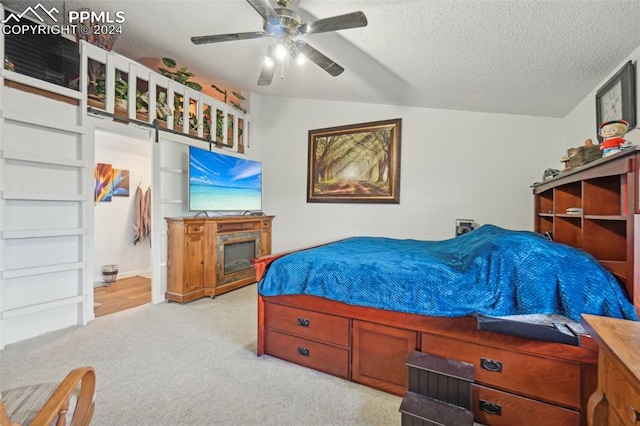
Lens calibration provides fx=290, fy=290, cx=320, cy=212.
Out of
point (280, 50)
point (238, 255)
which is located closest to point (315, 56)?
point (280, 50)

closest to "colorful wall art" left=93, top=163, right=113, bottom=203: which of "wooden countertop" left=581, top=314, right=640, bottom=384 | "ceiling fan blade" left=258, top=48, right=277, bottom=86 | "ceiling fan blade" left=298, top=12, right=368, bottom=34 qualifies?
"ceiling fan blade" left=258, top=48, right=277, bottom=86

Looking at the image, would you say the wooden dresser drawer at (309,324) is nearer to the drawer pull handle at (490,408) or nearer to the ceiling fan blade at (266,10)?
the drawer pull handle at (490,408)

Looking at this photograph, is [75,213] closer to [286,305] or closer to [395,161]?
[286,305]

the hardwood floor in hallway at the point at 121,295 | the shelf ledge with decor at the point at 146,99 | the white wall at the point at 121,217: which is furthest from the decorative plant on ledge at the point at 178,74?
the hardwood floor in hallway at the point at 121,295

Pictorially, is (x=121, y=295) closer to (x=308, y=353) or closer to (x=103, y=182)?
(x=103, y=182)

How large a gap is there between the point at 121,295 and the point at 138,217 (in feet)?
5.13

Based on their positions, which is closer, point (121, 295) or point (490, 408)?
point (490, 408)

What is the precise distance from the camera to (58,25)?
110 inches

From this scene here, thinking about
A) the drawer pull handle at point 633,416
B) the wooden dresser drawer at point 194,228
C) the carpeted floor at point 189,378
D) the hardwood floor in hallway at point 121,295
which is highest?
the wooden dresser drawer at point 194,228

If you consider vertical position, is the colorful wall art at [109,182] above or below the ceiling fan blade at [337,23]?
below

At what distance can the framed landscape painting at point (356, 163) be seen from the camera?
4.07 metres

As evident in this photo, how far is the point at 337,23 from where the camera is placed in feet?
6.19

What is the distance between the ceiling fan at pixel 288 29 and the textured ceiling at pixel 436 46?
28 centimetres

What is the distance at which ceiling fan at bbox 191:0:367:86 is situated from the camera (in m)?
1.85
